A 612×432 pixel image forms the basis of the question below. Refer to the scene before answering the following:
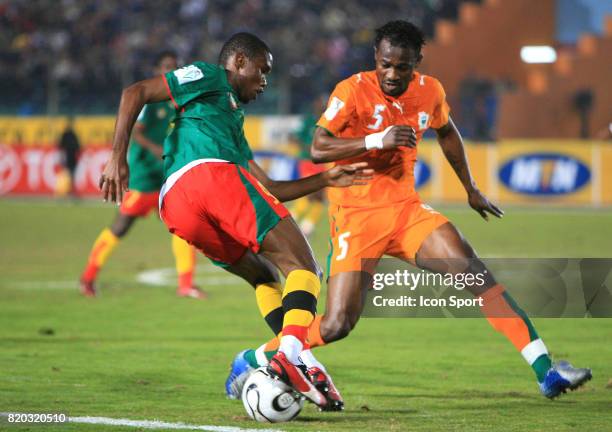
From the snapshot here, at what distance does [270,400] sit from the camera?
17.7 ft

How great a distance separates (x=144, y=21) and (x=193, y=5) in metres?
1.44

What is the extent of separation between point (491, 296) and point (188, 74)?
2151 millimetres

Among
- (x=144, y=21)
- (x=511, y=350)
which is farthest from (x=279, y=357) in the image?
(x=144, y=21)

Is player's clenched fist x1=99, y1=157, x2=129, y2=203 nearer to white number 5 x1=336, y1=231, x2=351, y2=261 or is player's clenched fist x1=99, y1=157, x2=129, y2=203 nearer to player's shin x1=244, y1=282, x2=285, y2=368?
player's shin x1=244, y1=282, x2=285, y2=368

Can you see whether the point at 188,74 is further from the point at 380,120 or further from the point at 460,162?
the point at 460,162

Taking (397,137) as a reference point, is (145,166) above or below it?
below

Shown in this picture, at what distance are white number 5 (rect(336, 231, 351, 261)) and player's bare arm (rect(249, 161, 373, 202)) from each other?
0.52 meters

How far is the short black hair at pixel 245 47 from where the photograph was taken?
6.28m

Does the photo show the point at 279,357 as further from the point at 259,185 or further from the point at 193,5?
the point at 193,5

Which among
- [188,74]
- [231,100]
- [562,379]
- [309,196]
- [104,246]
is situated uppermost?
[188,74]

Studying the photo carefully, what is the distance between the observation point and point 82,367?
298 inches

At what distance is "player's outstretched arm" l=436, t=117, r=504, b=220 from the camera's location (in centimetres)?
697

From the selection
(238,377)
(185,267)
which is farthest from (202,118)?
(185,267)

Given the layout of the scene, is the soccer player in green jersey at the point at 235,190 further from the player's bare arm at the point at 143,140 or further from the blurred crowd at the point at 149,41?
the blurred crowd at the point at 149,41
